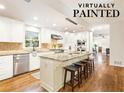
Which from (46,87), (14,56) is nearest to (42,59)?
(46,87)

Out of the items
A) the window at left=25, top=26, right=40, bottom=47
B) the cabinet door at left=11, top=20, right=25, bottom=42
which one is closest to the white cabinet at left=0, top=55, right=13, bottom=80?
the cabinet door at left=11, top=20, right=25, bottom=42

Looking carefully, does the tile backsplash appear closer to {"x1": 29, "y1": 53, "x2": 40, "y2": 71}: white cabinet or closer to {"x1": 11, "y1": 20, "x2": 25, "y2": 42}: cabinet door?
{"x1": 11, "y1": 20, "x2": 25, "y2": 42}: cabinet door

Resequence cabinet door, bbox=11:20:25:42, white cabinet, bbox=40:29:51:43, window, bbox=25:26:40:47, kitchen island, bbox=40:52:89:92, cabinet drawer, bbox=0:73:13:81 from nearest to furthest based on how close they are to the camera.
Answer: kitchen island, bbox=40:52:89:92
cabinet drawer, bbox=0:73:13:81
cabinet door, bbox=11:20:25:42
window, bbox=25:26:40:47
white cabinet, bbox=40:29:51:43

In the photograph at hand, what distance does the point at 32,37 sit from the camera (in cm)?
558

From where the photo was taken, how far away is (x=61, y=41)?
7.82 meters

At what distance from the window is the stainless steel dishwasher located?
4.71ft

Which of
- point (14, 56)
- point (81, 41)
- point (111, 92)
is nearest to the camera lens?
point (111, 92)

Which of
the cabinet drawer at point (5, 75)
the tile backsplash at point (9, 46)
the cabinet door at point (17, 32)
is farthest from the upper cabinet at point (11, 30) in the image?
the cabinet drawer at point (5, 75)

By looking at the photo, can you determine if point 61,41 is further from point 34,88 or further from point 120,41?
point 34,88

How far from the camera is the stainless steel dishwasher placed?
3613 millimetres

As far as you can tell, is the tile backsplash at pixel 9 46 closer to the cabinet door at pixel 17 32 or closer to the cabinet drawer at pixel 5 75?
the cabinet door at pixel 17 32

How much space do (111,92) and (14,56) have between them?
11.2ft

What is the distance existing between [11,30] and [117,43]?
549 cm

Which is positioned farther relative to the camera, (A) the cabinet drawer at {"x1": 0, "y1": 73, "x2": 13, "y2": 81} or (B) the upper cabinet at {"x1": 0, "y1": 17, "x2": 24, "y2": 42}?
(B) the upper cabinet at {"x1": 0, "y1": 17, "x2": 24, "y2": 42}
